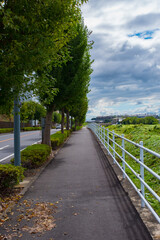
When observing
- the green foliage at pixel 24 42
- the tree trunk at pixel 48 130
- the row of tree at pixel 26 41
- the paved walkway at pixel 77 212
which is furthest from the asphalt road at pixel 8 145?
the green foliage at pixel 24 42

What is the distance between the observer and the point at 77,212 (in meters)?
4.50

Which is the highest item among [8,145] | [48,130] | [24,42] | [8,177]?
[24,42]

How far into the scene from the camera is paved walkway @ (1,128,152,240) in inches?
144

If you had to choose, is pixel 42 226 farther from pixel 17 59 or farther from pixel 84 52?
pixel 84 52

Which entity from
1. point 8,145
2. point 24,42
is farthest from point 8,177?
point 8,145

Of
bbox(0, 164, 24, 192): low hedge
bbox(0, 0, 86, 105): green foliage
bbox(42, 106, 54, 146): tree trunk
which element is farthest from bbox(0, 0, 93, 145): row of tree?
bbox(42, 106, 54, 146): tree trunk

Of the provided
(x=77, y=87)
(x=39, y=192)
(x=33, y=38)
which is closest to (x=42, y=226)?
(x=39, y=192)

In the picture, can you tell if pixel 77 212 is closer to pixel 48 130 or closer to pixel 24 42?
pixel 24 42

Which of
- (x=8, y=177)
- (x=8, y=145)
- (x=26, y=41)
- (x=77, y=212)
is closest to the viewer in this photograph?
(x=77, y=212)

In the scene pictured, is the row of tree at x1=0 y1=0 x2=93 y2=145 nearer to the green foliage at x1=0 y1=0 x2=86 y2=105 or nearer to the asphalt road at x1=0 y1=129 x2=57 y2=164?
the green foliage at x1=0 y1=0 x2=86 y2=105

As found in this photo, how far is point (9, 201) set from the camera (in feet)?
17.5

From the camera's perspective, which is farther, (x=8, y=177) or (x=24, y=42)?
(x=8, y=177)

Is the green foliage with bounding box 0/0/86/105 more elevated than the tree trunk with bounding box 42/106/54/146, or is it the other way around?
the green foliage with bounding box 0/0/86/105

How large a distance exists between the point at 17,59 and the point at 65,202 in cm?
311
